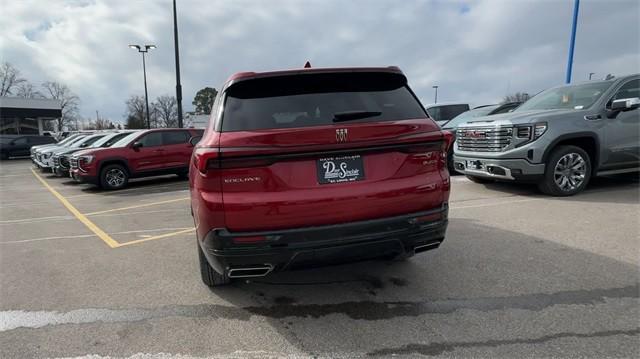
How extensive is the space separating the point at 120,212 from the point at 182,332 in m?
5.61

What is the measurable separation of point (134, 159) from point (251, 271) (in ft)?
34.5

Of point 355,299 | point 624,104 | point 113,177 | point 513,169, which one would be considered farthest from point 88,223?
point 624,104

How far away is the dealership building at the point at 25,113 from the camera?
1793 inches

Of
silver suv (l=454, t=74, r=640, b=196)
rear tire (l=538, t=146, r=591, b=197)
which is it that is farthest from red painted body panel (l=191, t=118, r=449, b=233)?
rear tire (l=538, t=146, r=591, b=197)

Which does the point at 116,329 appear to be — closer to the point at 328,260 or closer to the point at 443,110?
the point at 328,260

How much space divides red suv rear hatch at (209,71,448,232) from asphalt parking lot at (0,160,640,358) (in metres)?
0.82

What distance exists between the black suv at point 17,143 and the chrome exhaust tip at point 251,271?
3102 centimetres

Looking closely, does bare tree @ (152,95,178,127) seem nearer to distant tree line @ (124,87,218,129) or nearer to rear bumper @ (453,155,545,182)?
distant tree line @ (124,87,218,129)

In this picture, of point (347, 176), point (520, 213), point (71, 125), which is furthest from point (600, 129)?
point (71, 125)

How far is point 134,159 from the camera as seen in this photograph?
12.0 meters

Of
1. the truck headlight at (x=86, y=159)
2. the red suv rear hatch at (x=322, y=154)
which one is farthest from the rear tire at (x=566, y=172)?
the truck headlight at (x=86, y=159)

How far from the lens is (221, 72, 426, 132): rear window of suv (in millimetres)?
2855

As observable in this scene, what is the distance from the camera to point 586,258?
13.3 ft

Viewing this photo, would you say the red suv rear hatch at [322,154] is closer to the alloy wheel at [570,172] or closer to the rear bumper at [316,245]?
the rear bumper at [316,245]
